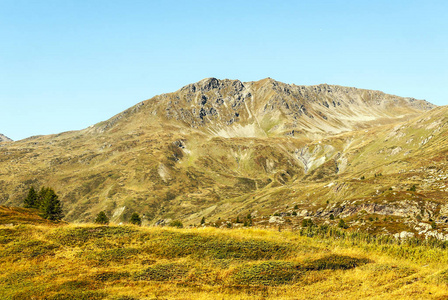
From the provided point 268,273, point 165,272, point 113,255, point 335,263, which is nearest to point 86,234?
point 113,255

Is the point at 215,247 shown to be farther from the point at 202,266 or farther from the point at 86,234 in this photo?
the point at 86,234

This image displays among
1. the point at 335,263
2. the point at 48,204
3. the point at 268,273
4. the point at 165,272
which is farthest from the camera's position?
the point at 48,204

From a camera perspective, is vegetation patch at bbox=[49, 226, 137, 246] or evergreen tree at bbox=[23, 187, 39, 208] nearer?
vegetation patch at bbox=[49, 226, 137, 246]

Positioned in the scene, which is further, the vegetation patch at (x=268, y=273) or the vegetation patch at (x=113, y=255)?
the vegetation patch at (x=113, y=255)

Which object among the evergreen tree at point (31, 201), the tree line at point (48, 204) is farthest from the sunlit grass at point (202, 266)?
the evergreen tree at point (31, 201)

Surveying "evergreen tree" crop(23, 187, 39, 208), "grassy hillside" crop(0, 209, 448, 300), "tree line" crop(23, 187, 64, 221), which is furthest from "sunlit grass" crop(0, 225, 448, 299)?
"evergreen tree" crop(23, 187, 39, 208)

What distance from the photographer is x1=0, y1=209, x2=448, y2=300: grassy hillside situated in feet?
76.6

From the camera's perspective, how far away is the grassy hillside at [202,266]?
2334cm

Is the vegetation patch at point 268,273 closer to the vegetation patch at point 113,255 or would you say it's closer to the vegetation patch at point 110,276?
the vegetation patch at point 110,276

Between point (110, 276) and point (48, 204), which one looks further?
point (48, 204)

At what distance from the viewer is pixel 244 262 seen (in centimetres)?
2914

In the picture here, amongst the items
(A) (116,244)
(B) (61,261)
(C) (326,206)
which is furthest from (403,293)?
(C) (326,206)

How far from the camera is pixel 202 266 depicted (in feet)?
92.9

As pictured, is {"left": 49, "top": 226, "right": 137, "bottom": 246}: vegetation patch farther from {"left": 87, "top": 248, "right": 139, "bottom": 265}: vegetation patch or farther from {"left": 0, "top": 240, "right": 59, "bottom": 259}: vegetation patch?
{"left": 87, "top": 248, "right": 139, "bottom": 265}: vegetation patch
